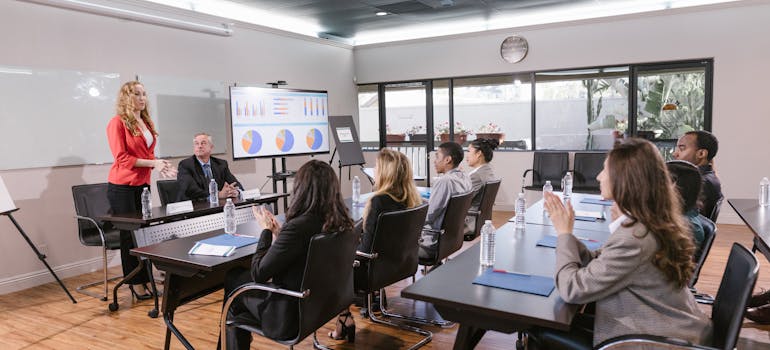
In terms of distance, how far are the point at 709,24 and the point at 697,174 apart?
4.85m

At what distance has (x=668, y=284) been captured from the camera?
1548 millimetres

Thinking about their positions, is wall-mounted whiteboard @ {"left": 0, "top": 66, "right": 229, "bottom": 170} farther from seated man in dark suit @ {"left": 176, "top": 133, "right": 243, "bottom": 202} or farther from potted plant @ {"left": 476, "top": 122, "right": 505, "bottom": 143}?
potted plant @ {"left": 476, "top": 122, "right": 505, "bottom": 143}

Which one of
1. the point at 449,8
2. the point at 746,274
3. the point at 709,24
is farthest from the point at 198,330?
the point at 709,24

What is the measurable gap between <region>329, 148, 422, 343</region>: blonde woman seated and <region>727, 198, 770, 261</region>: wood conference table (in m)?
1.78

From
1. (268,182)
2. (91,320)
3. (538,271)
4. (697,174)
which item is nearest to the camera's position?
(538,271)

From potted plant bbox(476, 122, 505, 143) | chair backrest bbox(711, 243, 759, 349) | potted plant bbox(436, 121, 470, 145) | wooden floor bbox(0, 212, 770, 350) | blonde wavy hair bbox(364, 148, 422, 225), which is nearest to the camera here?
chair backrest bbox(711, 243, 759, 349)

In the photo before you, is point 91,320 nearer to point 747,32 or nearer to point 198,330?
point 198,330

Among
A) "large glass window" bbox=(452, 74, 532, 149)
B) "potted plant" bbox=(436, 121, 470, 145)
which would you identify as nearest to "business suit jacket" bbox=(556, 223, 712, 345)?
"large glass window" bbox=(452, 74, 532, 149)

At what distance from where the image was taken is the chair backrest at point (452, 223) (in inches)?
128

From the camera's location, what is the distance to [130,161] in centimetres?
395

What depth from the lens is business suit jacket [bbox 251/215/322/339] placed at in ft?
6.82

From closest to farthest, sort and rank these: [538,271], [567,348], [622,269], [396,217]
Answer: [622,269] < [567,348] < [538,271] < [396,217]

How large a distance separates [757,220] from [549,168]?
4.00m

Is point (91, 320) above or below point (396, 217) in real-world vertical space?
below
